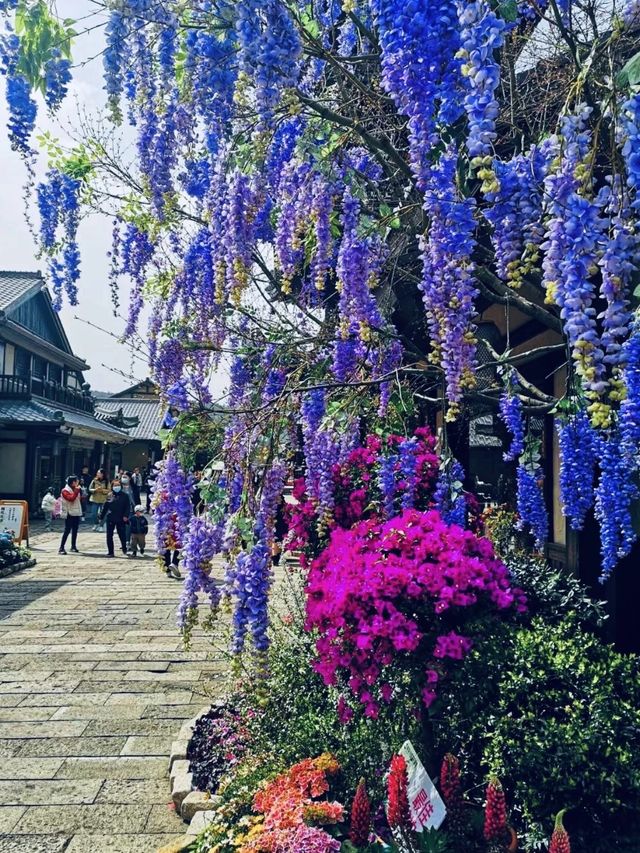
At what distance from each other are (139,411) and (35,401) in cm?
2382

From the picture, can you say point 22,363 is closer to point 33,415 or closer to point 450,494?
point 33,415

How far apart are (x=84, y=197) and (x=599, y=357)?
20.0ft

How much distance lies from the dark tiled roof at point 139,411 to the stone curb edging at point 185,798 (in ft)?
134

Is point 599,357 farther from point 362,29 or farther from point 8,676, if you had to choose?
point 8,676

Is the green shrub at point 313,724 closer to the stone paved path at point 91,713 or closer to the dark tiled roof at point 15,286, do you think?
the stone paved path at point 91,713

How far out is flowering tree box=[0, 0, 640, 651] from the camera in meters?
2.47

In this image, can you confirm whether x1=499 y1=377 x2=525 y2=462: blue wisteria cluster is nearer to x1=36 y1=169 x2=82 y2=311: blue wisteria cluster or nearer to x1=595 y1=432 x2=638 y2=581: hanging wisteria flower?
x1=595 y1=432 x2=638 y2=581: hanging wisteria flower

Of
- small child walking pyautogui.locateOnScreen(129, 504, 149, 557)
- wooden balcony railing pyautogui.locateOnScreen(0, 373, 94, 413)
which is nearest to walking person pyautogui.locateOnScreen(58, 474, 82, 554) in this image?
small child walking pyautogui.locateOnScreen(129, 504, 149, 557)

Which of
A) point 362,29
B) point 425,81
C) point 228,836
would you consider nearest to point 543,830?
point 228,836

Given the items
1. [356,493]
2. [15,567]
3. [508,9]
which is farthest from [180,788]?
[15,567]

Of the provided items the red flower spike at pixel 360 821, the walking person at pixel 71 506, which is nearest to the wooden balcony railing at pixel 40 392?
the walking person at pixel 71 506

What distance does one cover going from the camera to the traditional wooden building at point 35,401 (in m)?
24.2

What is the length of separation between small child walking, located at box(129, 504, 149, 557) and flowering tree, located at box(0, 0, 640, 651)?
11155 mm

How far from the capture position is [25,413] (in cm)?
2345
